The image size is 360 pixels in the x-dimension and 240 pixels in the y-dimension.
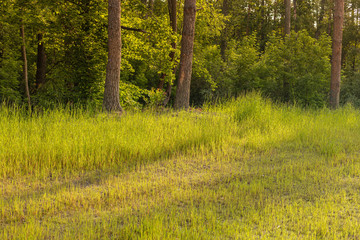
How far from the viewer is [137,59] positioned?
18.3 meters

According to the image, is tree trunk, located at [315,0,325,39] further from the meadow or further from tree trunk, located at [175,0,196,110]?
the meadow

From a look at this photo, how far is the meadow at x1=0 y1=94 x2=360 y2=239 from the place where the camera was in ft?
12.8

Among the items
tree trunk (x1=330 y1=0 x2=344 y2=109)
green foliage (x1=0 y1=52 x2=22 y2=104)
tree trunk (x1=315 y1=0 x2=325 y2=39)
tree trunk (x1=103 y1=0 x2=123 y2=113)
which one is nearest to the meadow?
tree trunk (x1=103 y1=0 x2=123 y2=113)

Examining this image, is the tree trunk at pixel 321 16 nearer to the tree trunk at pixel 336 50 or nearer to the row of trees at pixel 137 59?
the row of trees at pixel 137 59

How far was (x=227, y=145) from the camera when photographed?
26.9 ft

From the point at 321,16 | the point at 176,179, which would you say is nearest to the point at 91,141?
the point at 176,179

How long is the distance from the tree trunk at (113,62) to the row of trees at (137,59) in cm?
3

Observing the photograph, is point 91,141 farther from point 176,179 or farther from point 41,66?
point 41,66

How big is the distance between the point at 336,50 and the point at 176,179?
13.9 metres

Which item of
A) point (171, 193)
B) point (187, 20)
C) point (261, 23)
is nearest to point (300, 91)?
point (187, 20)

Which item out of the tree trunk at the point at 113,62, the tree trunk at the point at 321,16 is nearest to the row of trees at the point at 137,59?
the tree trunk at the point at 113,62

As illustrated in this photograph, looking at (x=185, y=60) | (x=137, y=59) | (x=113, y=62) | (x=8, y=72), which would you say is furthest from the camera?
(x=137, y=59)

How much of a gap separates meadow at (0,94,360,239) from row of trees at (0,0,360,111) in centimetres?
352

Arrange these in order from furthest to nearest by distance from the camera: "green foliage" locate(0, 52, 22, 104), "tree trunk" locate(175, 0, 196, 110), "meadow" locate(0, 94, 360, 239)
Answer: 1. "green foliage" locate(0, 52, 22, 104)
2. "tree trunk" locate(175, 0, 196, 110)
3. "meadow" locate(0, 94, 360, 239)
